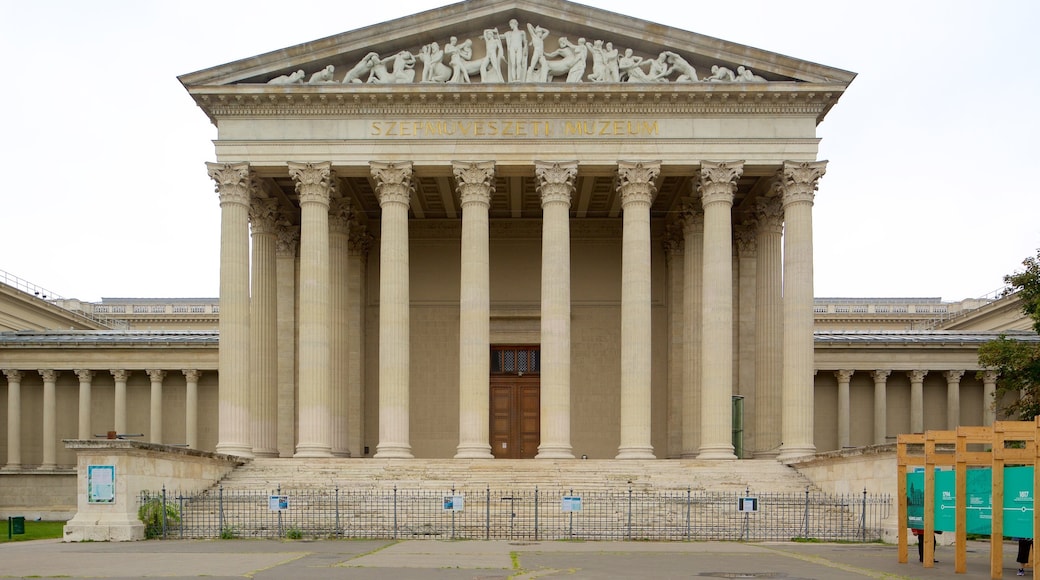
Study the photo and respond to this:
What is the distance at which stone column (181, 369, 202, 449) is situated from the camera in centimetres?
5931

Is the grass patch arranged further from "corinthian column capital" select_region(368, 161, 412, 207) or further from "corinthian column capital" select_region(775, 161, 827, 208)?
"corinthian column capital" select_region(775, 161, 827, 208)

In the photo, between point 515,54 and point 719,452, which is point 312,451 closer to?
point 719,452

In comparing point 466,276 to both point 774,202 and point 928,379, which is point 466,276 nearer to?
point 774,202

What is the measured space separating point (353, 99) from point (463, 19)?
5682 millimetres

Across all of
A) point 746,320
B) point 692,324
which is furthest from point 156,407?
point 746,320

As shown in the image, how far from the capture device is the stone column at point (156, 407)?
2328 inches

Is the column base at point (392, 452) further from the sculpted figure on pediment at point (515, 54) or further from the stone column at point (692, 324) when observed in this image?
the sculpted figure on pediment at point (515, 54)

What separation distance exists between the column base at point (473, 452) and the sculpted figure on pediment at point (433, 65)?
1516 cm

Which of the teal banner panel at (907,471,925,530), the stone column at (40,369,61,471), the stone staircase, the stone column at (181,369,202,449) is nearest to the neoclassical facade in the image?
the stone staircase

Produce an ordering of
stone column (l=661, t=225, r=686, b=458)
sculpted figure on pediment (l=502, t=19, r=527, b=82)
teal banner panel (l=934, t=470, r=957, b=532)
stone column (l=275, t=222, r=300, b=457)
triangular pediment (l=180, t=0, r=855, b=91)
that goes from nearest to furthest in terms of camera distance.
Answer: teal banner panel (l=934, t=470, r=957, b=532) < triangular pediment (l=180, t=0, r=855, b=91) < sculpted figure on pediment (l=502, t=19, r=527, b=82) < stone column (l=275, t=222, r=300, b=457) < stone column (l=661, t=225, r=686, b=458)

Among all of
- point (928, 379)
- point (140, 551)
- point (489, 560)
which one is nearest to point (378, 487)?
point (140, 551)

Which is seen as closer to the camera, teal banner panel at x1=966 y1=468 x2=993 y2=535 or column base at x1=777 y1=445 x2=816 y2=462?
teal banner panel at x1=966 y1=468 x2=993 y2=535

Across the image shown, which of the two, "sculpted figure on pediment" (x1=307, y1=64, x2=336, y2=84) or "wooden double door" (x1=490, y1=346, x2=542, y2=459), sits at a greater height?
"sculpted figure on pediment" (x1=307, y1=64, x2=336, y2=84)

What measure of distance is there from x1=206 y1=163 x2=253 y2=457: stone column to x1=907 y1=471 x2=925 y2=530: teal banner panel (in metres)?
27.7
